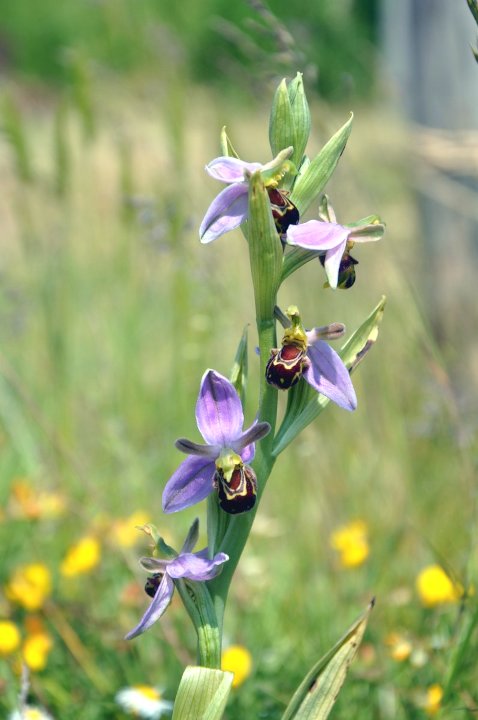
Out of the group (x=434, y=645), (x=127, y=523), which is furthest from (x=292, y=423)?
(x=127, y=523)

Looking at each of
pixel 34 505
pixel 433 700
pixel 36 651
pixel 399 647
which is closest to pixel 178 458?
pixel 34 505

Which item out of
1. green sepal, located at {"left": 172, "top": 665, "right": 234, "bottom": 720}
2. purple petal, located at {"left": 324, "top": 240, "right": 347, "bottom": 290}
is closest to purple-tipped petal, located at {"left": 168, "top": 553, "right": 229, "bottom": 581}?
green sepal, located at {"left": 172, "top": 665, "right": 234, "bottom": 720}

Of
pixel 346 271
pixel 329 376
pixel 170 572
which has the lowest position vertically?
pixel 170 572

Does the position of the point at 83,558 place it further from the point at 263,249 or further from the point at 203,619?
the point at 263,249

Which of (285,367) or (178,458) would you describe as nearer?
(285,367)

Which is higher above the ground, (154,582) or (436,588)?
(154,582)
